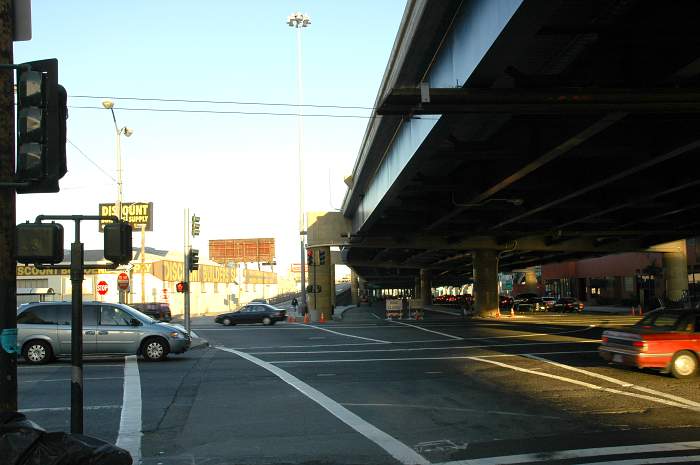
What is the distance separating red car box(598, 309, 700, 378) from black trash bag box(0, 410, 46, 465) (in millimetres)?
13533

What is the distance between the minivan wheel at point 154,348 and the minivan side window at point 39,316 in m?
2.71

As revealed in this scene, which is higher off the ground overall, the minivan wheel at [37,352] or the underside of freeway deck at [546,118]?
the underside of freeway deck at [546,118]

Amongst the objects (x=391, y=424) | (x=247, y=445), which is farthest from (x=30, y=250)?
(x=391, y=424)

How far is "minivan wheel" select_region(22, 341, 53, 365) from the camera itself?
1906cm

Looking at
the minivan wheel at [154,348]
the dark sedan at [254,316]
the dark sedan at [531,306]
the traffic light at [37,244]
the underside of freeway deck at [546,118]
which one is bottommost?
the dark sedan at [531,306]

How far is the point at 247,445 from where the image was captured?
9039 mm

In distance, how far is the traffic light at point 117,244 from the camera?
26.0ft

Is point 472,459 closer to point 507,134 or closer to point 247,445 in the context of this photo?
point 247,445

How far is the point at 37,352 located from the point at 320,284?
33266 mm

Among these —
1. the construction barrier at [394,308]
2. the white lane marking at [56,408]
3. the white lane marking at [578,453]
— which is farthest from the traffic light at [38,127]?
the construction barrier at [394,308]

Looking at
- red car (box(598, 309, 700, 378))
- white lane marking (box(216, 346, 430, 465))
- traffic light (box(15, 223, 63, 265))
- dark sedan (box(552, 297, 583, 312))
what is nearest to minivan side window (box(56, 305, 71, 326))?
white lane marking (box(216, 346, 430, 465))

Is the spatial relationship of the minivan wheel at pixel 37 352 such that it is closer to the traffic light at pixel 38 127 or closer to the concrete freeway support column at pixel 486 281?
the traffic light at pixel 38 127

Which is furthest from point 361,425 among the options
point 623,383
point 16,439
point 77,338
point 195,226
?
point 195,226

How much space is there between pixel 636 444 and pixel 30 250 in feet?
25.2
